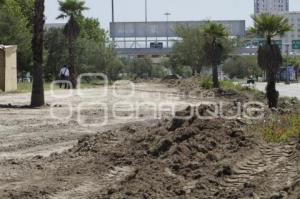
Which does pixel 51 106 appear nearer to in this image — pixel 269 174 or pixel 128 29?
pixel 269 174

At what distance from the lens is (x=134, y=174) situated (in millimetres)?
9391

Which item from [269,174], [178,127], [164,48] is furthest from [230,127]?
[164,48]

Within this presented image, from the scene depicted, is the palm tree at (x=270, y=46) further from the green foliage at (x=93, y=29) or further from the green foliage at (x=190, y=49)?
the green foliage at (x=93, y=29)

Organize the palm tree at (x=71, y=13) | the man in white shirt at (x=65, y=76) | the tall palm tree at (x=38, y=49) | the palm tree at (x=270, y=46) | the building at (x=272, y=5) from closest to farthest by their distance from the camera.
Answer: the tall palm tree at (x=38, y=49), the palm tree at (x=270, y=46), the man in white shirt at (x=65, y=76), the palm tree at (x=71, y=13), the building at (x=272, y=5)

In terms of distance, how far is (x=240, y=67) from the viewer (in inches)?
4008

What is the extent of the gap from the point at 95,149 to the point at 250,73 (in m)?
84.7

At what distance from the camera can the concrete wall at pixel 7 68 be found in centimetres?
3344

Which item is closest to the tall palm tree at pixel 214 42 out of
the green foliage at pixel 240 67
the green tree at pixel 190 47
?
the green tree at pixel 190 47

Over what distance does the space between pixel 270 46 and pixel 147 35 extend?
2736 inches

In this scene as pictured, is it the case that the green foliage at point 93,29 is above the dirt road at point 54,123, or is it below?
above

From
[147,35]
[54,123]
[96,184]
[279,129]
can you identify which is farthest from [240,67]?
[96,184]

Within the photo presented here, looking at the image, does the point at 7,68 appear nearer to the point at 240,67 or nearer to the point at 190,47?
the point at 190,47

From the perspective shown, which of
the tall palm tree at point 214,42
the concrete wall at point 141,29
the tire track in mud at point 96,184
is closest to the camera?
the tire track in mud at point 96,184

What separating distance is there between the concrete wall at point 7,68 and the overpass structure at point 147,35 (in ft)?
173
